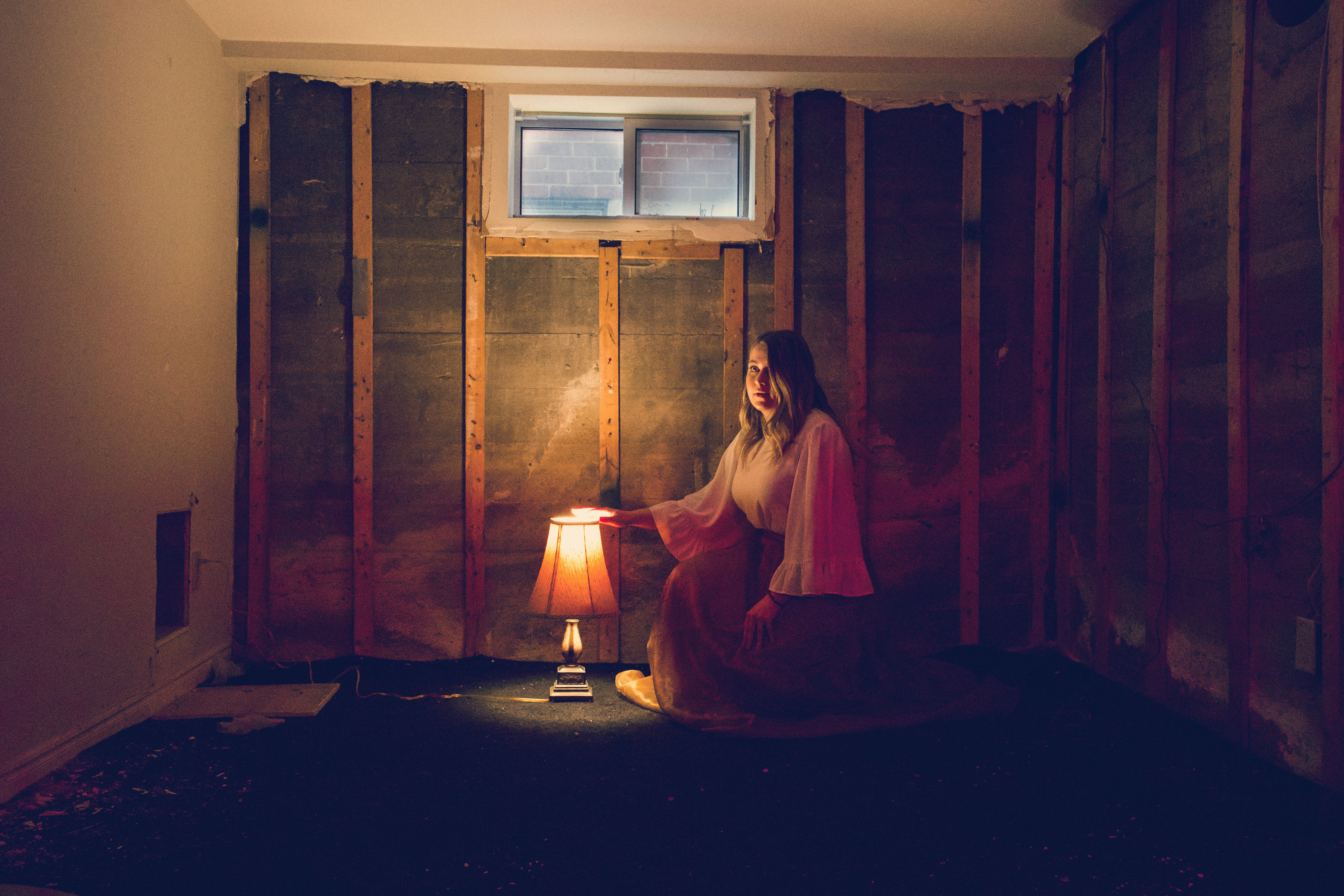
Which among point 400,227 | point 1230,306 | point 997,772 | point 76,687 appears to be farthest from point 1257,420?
point 76,687

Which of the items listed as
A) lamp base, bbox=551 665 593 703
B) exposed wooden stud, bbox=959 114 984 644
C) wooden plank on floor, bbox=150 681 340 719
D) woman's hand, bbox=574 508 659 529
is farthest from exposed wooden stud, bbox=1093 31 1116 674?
wooden plank on floor, bbox=150 681 340 719

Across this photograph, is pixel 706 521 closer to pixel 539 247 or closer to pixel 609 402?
pixel 609 402

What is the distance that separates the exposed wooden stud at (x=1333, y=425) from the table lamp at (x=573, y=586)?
2158 mm

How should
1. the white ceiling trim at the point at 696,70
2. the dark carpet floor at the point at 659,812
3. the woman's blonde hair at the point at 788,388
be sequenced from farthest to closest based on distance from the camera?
the white ceiling trim at the point at 696,70 → the woman's blonde hair at the point at 788,388 → the dark carpet floor at the point at 659,812

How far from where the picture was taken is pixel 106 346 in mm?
2275

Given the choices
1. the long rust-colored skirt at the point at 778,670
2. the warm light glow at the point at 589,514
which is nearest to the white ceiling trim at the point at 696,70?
the warm light glow at the point at 589,514

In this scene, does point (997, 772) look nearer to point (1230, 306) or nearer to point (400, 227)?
point (1230, 306)

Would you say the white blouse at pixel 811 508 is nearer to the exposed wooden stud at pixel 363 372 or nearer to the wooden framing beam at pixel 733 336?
the wooden framing beam at pixel 733 336

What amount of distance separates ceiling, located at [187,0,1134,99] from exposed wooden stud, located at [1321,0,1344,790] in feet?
3.70

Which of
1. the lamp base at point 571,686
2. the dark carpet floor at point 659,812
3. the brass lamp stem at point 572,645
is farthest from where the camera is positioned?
the brass lamp stem at point 572,645

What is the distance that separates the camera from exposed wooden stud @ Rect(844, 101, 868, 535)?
320 centimetres

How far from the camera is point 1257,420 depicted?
7.30ft

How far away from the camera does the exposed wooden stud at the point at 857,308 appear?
3.20 m

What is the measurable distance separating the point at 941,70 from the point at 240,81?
3.06 metres
